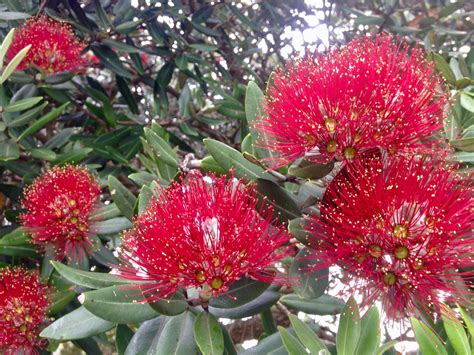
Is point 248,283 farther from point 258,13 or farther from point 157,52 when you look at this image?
point 258,13

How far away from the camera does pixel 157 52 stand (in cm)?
279

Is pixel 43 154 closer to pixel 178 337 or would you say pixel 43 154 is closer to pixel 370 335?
pixel 178 337

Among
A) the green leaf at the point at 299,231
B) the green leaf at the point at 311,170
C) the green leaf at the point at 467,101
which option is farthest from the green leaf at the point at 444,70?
the green leaf at the point at 299,231

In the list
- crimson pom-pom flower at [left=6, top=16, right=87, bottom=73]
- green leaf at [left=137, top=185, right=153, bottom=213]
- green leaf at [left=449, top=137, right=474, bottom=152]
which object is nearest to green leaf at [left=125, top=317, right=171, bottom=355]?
green leaf at [left=137, top=185, right=153, bottom=213]

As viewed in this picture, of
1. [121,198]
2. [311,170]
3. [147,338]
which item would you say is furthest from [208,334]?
[121,198]

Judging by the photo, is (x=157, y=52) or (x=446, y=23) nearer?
(x=157, y=52)

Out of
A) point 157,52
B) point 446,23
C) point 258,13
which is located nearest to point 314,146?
point 157,52

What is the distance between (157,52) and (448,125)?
1640 mm

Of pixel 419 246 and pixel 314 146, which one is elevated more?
pixel 314 146

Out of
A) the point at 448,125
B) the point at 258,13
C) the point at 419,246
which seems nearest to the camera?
the point at 419,246

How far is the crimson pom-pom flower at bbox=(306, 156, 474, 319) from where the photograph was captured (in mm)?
1150

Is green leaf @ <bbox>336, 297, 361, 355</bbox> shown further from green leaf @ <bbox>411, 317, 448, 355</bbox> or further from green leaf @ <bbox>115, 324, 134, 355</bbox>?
green leaf @ <bbox>115, 324, 134, 355</bbox>

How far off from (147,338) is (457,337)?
669mm

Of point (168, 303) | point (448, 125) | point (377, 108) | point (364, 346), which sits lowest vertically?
point (364, 346)
